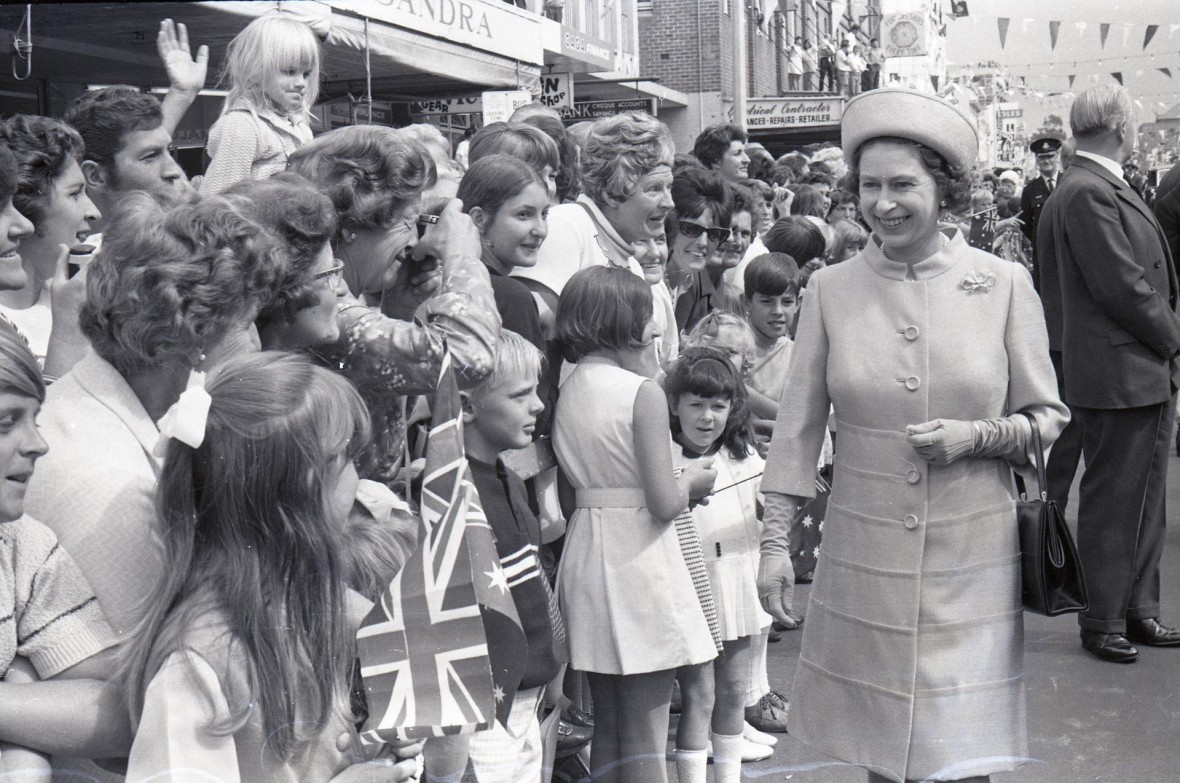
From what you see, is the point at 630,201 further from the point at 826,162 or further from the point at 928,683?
the point at 826,162

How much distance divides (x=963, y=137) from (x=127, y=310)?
6.15ft

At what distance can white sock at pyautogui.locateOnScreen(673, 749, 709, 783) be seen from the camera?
3572 mm

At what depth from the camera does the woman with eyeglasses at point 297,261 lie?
2191 millimetres

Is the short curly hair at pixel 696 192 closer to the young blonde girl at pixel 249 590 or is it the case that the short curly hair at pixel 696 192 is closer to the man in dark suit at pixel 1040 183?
the young blonde girl at pixel 249 590

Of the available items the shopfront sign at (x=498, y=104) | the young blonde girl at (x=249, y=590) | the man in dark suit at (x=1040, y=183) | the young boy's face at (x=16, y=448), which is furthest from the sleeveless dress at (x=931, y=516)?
the man in dark suit at (x=1040, y=183)

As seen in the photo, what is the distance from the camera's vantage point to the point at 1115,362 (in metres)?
5.01

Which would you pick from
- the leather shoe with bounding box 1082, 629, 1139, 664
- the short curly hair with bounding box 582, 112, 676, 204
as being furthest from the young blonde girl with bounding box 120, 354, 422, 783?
the leather shoe with bounding box 1082, 629, 1139, 664

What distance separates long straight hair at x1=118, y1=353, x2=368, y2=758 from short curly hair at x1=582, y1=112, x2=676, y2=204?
7.77 feet

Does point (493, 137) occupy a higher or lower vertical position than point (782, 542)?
higher

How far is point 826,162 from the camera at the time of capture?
10.1 m

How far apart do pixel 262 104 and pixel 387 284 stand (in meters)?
1.15

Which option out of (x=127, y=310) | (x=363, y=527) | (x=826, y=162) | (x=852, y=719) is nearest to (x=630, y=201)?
(x=852, y=719)

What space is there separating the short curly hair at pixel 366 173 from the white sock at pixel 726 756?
1.99m

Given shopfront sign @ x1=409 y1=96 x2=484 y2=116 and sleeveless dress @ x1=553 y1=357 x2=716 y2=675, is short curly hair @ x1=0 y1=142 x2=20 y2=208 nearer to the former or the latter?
sleeveless dress @ x1=553 y1=357 x2=716 y2=675
